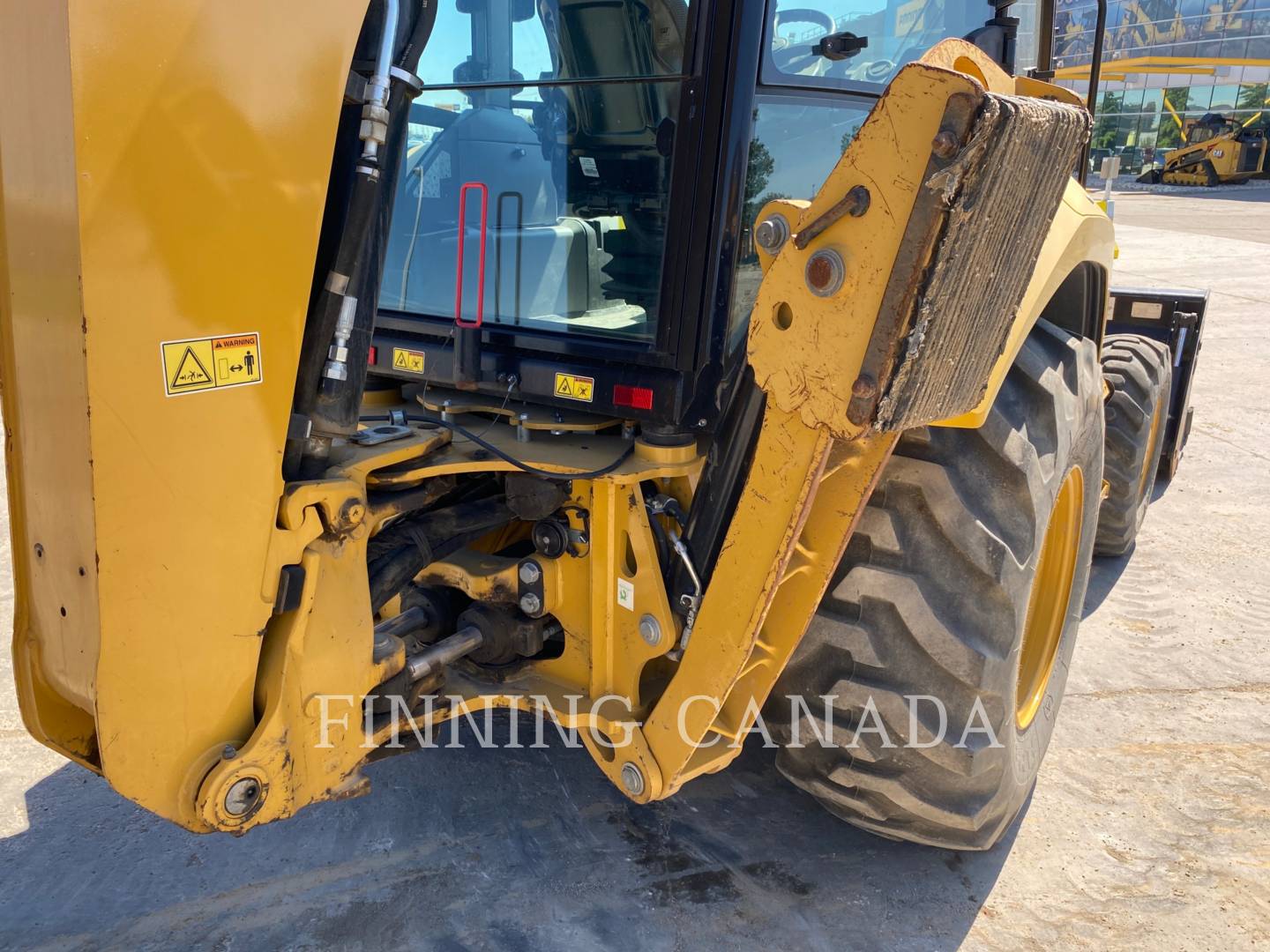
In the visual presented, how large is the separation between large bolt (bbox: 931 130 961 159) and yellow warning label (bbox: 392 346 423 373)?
1376 mm

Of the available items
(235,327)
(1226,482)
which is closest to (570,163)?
(235,327)

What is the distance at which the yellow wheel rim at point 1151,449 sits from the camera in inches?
172

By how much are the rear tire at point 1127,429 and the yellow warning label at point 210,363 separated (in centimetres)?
352

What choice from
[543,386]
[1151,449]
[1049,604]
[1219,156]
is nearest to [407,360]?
[543,386]

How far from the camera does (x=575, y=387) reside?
87.4 inches

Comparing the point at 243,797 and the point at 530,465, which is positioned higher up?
the point at 530,465

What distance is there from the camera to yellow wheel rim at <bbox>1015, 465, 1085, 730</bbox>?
2.91 meters

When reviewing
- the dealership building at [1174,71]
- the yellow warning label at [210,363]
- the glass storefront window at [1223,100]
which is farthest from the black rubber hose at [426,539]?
the glass storefront window at [1223,100]

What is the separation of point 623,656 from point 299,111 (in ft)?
4.58

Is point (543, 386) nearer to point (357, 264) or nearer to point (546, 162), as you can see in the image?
point (546, 162)

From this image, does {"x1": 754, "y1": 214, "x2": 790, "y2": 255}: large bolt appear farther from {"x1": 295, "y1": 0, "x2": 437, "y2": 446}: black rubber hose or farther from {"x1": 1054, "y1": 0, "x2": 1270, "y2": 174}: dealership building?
{"x1": 1054, "y1": 0, "x2": 1270, "y2": 174}: dealership building

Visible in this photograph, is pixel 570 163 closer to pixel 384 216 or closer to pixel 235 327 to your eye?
pixel 384 216

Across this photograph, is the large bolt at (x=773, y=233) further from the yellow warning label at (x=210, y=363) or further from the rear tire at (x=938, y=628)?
the yellow warning label at (x=210, y=363)

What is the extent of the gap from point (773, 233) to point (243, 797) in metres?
1.42
